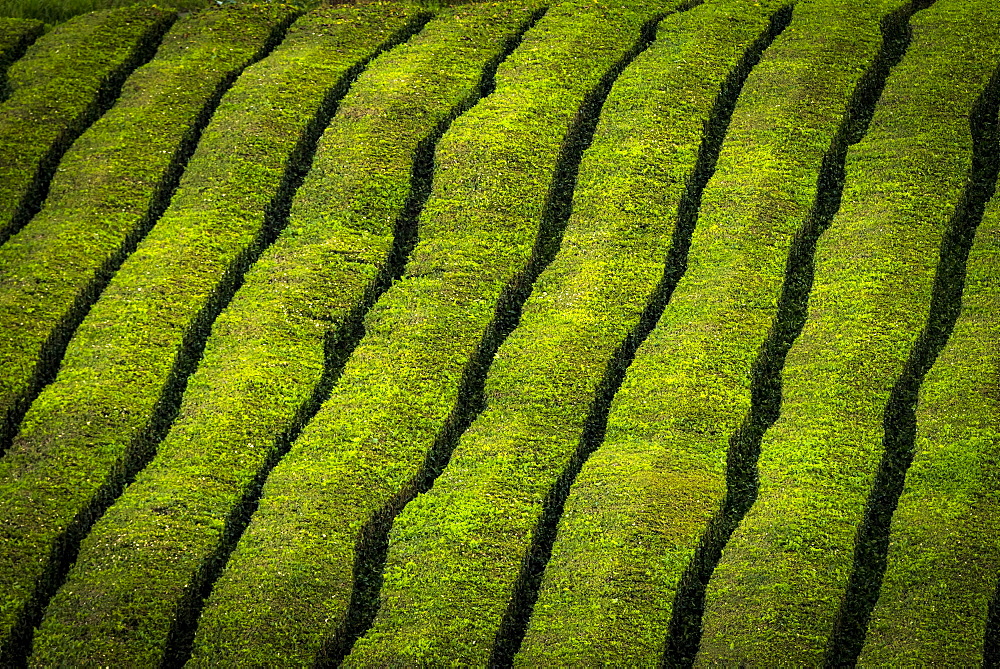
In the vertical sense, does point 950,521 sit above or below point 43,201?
below

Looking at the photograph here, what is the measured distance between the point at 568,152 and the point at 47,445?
7.14 meters

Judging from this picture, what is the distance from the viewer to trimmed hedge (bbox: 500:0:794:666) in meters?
10.5

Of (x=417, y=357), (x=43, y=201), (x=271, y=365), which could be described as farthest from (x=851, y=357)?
(x=43, y=201)

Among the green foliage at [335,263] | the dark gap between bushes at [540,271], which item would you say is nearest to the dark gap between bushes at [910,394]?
the dark gap between bushes at [540,271]

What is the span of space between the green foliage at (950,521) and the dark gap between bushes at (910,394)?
0.49ft

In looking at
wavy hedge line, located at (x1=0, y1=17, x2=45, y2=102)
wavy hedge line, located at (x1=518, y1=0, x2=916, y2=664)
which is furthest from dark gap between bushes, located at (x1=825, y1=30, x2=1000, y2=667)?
wavy hedge line, located at (x1=0, y1=17, x2=45, y2=102)

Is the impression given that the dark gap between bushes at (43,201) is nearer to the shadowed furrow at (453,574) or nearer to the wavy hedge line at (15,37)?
the wavy hedge line at (15,37)

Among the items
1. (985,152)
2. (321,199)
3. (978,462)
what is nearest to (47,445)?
(321,199)

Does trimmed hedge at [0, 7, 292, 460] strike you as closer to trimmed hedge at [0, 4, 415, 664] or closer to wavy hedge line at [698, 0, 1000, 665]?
trimmed hedge at [0, 4, 415, 664]

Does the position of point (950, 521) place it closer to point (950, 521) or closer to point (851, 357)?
point (950, 521)

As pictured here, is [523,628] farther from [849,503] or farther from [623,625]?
[849,503]

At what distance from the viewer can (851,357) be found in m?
12.1

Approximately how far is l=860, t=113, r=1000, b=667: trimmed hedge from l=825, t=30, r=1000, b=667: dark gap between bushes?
15cm

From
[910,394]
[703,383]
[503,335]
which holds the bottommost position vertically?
[910,394]
